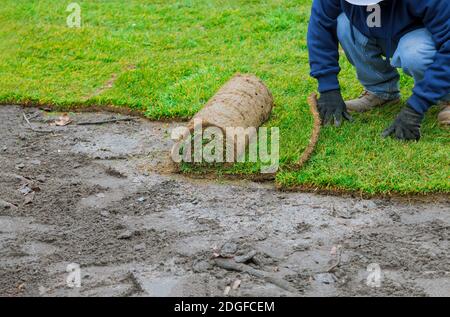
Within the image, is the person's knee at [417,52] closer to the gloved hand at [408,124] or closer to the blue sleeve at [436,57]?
the blue sleeve at [436,57]

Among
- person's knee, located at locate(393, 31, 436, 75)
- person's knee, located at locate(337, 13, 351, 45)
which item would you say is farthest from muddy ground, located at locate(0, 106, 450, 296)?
person's knee, located at locate(337, 13, 351, 45)

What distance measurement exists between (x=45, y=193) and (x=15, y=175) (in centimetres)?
35

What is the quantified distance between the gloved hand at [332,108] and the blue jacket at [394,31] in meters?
0.06

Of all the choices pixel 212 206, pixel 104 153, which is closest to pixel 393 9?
pixel 212 206

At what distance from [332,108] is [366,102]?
1.41ft

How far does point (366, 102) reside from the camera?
19.3 feet

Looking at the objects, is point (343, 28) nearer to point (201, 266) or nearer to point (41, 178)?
point (41, 178)

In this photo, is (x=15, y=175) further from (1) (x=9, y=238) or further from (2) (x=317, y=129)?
(2) (x=317, y=129)

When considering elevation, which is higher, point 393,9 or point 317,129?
point 393,9

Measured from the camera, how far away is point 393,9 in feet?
16.9

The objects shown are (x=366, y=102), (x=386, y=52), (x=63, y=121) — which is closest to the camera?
(x=386, y=52)

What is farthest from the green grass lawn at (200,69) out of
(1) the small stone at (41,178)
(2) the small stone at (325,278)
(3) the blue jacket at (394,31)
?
(1) the small stone at (41,178)

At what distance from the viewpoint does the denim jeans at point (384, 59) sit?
16.8 feet

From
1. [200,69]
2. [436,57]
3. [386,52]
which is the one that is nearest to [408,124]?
[436,57]
